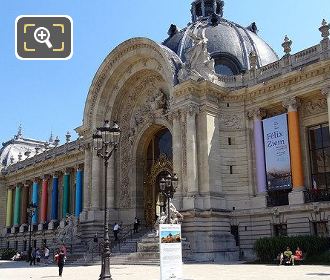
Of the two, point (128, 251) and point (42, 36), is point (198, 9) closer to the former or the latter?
point (128, 251)

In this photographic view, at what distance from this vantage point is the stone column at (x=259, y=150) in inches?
1177

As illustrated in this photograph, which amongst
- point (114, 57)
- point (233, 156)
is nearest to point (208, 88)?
point (233, 156)

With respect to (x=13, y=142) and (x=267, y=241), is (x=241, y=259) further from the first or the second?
(x=13, y=142)

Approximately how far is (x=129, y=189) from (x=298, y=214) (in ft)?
48.6

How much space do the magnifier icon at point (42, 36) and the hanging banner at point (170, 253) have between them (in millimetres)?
7715

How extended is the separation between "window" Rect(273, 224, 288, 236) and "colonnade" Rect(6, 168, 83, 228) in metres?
20.6

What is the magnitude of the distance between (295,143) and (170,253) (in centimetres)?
1782

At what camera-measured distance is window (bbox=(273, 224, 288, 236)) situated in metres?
28.2

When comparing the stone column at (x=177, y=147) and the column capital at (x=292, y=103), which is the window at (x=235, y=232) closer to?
the stone column at (x=177, y=147)

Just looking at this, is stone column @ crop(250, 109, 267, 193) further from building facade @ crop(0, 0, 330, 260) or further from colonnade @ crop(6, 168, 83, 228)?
colonnade @ crop(6, 168, 83, 228)

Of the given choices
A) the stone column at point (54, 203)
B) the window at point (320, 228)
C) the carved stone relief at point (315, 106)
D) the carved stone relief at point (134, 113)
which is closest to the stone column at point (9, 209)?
the stone column at point (54, 203)

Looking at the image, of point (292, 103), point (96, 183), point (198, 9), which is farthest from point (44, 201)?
point (292, 103)

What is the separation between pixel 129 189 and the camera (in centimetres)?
3728

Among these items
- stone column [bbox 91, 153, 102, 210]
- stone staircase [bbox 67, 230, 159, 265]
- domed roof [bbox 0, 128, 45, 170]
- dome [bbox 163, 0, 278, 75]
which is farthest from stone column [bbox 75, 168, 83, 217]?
domed roof [bbox 0, 128, 45, 170]
